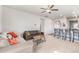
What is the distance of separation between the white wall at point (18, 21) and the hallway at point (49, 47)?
297 mm

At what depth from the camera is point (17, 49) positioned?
1854 mm

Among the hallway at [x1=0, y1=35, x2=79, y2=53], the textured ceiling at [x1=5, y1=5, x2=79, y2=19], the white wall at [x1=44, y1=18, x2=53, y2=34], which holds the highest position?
the textured ceiling at [x1=5, y1=5, x2=79, y2=19]

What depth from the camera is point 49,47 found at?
1.91 metres

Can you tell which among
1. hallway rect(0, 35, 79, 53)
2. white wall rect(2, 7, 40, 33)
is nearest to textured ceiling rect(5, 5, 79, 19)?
white wall rect(2, 7, 40, 33)

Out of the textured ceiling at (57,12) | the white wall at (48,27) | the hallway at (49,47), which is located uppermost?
the textured ceiling at (57,12)

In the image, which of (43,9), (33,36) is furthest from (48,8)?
(33,36)

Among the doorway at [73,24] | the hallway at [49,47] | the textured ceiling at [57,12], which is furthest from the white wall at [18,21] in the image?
the doorway at [73,24]

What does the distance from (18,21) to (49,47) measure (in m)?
0.77

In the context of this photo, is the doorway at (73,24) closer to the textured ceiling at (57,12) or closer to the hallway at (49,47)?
the textured ceiling at (57,12)

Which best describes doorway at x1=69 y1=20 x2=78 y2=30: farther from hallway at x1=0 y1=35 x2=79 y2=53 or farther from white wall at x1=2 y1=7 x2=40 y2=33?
white wall at x1=2 y1=7 x2=40 y2=33

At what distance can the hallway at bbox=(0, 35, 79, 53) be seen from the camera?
184 cm

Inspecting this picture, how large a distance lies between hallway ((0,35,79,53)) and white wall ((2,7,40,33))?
297 mm

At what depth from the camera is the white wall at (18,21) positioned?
5.88 ft
